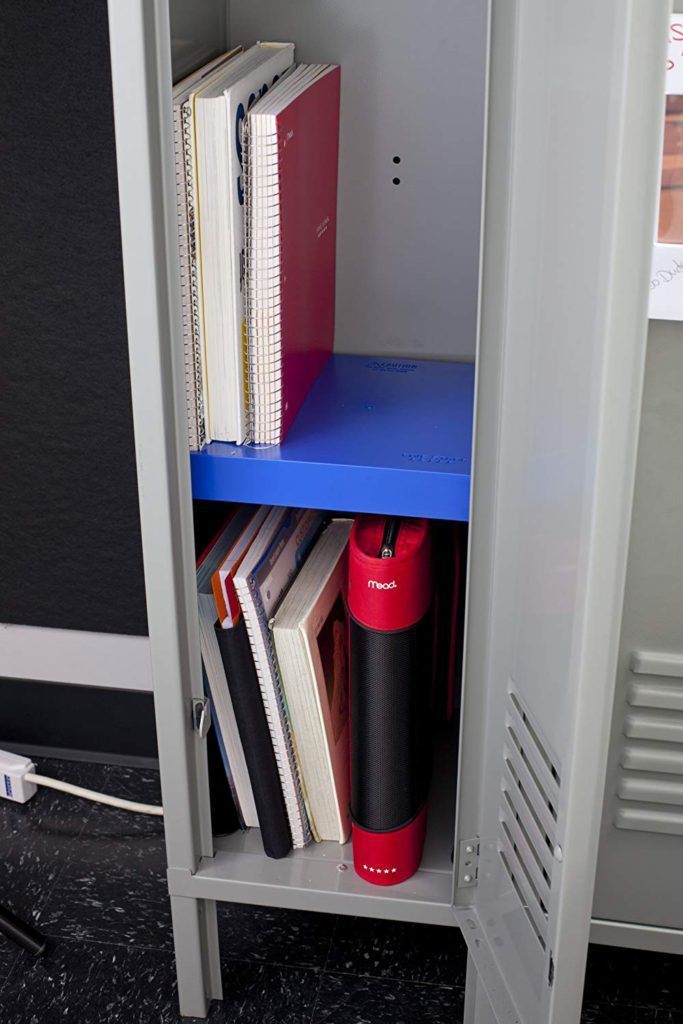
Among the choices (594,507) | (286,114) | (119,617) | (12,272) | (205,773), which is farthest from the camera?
(119,617)

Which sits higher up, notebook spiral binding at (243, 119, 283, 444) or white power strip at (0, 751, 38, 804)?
notebook spiral binding at (243, 119, 283, 444)

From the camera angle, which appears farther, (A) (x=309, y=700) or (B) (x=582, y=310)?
(A) (x=309, y=700)

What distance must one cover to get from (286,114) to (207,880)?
724 millimetres

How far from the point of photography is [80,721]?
1.61m

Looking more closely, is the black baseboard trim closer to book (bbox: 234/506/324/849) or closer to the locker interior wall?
book (bbox: 234/506/324/849)

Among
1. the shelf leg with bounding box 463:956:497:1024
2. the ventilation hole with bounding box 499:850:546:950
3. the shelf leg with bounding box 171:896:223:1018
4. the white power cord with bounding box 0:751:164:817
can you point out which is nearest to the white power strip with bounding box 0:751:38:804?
the white power cord with bounding box 0:751:164:817

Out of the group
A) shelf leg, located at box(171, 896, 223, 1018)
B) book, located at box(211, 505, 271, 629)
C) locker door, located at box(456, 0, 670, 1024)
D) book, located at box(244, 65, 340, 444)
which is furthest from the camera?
shelf leg, located at box(171, 896, 223, 1018)

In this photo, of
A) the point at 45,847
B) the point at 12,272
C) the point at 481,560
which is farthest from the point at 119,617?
the point at 481,560

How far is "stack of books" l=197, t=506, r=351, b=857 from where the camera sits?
1.07 m

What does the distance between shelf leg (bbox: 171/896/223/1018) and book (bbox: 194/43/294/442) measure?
0.49 metres

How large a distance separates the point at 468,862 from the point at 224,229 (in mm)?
619

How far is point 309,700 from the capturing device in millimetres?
1117

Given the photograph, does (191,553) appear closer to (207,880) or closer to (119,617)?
(207,880)

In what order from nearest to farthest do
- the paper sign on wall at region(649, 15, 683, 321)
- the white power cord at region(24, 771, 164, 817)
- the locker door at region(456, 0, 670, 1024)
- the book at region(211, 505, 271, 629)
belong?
the locker door at region(456, 0, 670, 1024), the paper sign on wall at region(649, 15, 683, 321), the book at region(211, 505, 271, 629), the white power cord at region(24, 771, 164, 817)
